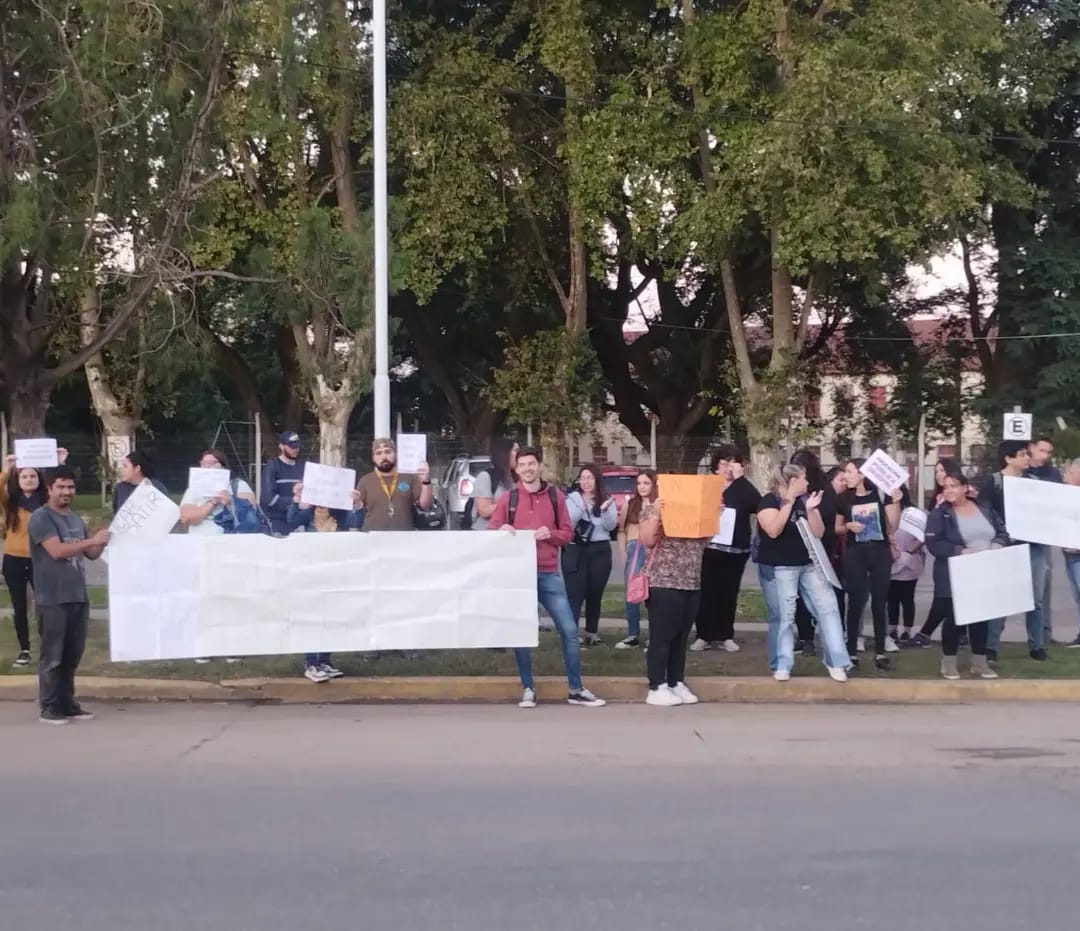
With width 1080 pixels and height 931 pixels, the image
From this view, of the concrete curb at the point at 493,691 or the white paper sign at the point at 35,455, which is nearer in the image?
the concrete curb at the point at 493,691

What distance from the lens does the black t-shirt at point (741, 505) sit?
1198 centimetres

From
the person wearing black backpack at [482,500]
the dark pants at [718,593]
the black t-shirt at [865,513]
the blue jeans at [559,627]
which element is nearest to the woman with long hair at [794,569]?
the black t-shirt at [865,513]

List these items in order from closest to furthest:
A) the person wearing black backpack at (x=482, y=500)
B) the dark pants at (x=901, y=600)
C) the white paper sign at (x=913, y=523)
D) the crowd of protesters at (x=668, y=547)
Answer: the crowd of protesters at (x=668, y=547), the person wearing black backpack at (x=482, y=500), the white paper sign at (x=913, y=523), the dark pants at (x=901, y=600)

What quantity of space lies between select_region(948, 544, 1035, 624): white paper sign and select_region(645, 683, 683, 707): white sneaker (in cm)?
245

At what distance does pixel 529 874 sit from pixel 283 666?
5.75 m

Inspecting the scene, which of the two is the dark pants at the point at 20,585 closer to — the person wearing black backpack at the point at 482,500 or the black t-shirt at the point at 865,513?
the person wearing black backpack at the point at 482,500

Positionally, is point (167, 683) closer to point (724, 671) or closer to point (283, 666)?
point (283, 666)

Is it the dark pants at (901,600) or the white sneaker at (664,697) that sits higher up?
the dark pants at (901,600)

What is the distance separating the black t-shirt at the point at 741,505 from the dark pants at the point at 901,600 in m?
1.70

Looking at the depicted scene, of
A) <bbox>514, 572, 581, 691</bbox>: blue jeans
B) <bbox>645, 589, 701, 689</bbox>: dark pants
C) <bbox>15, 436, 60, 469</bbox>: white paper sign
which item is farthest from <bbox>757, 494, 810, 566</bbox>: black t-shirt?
<bbox>15, 436, 60, 469</bbox>: white paper sign

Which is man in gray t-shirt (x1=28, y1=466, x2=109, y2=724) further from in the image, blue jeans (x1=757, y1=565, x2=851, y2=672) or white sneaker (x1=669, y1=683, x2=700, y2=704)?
blue jeans (x1=757, y1=565, x2=851, y2=672)

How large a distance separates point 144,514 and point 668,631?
4.01 metres

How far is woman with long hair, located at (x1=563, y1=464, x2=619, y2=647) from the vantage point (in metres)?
12.7

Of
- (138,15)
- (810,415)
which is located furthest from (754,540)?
(810,415)
